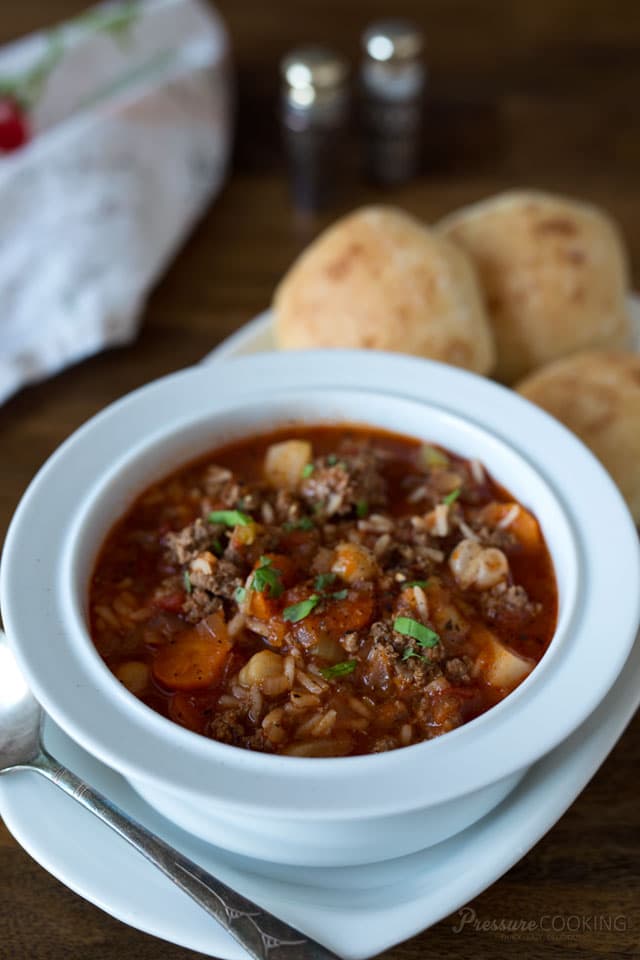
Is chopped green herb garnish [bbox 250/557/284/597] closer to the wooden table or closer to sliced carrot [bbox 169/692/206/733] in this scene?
sliced carrot [bbox 169/692/206/733]

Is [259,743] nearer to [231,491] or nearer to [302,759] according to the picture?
[302,759]

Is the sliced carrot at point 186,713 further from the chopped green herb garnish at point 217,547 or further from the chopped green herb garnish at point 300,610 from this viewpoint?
the chopped green herb garnish at point 217,547

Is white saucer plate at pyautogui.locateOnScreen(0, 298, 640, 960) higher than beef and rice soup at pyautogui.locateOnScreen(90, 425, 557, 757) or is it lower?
lower

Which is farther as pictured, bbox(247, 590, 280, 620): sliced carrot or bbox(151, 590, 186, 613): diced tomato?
bbox(151, 590, 186, 613): diced tomato

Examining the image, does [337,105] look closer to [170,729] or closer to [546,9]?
[546,9]

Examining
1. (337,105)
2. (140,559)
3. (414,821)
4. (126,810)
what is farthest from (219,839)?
(337,105)

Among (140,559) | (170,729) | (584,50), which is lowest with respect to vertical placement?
(584,50)

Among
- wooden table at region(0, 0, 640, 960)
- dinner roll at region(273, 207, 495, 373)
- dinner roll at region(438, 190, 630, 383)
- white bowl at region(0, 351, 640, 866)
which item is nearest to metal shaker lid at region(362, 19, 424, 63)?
wooden table at region(0, 0, 640, 960)
